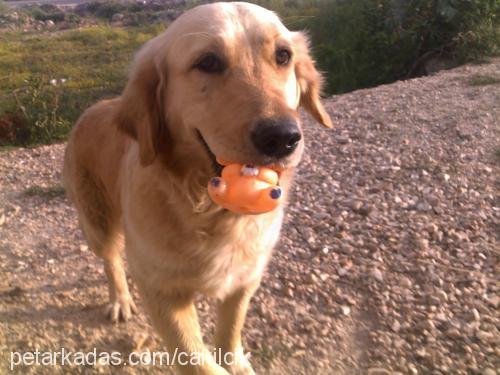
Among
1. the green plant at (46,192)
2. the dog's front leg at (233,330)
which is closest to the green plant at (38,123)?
the green plant at (46,192)

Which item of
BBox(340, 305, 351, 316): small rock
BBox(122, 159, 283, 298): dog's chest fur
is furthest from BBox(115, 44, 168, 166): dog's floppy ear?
BBox(340, 305, 351, 316): small rock

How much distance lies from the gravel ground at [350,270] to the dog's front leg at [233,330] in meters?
0.14

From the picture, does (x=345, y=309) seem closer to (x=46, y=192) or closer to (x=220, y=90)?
(x=220, y=90)

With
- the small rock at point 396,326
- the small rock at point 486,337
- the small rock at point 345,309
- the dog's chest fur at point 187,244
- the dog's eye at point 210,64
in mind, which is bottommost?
the small rock at point 345,309

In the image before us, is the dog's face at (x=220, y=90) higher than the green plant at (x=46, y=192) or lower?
higher

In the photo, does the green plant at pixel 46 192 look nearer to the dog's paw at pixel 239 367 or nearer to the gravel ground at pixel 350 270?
the gravel ground at pixel 350 270

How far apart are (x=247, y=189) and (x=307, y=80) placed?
4.04ft

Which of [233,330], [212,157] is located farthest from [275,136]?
[233,330]

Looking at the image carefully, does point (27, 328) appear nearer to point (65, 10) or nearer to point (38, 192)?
point (38, 192)

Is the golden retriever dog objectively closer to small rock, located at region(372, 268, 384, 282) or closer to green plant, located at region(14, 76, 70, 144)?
small rock, located at region(372, 268, 384, 282)

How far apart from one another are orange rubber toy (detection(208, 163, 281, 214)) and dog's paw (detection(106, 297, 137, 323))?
1570 mm

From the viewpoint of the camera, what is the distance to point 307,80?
262 cm

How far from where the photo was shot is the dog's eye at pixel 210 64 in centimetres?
202

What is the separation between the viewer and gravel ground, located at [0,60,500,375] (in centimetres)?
255
